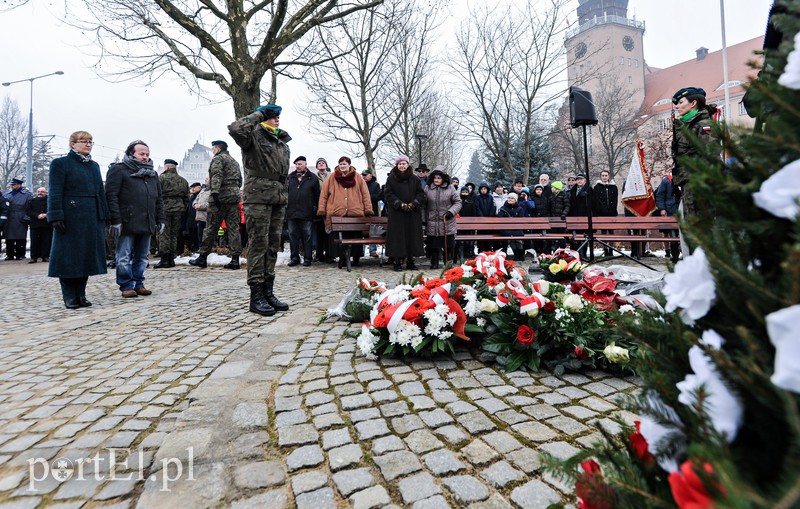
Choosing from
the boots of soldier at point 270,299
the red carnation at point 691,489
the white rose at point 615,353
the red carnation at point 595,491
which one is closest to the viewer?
the red carnation at point 691,489

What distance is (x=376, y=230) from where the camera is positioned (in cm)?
951

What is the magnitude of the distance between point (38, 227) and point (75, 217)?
32.3 ft

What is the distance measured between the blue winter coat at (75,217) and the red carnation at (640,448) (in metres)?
6.27

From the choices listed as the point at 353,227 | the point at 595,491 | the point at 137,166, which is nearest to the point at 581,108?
the point at 353,227

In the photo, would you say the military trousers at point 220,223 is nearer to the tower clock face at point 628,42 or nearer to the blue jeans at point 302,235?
the blue jeans at point 302,235

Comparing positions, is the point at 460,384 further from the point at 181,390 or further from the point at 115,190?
the point at 115,190

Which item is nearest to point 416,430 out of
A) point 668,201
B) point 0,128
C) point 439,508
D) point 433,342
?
point 439,508

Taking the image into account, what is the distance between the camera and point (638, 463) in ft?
3.38

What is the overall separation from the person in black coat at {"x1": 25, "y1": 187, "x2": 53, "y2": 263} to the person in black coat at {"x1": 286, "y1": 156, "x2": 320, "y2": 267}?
26.1 feet

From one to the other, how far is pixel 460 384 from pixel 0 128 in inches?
2102

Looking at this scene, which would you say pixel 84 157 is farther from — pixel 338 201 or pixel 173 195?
pixel 173 195

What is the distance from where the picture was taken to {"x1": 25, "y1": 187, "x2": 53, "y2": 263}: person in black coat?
1315cm

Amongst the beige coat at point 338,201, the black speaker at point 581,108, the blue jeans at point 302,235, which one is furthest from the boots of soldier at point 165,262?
the black speaker at point 581,108

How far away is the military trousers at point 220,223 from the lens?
31.9 ft
